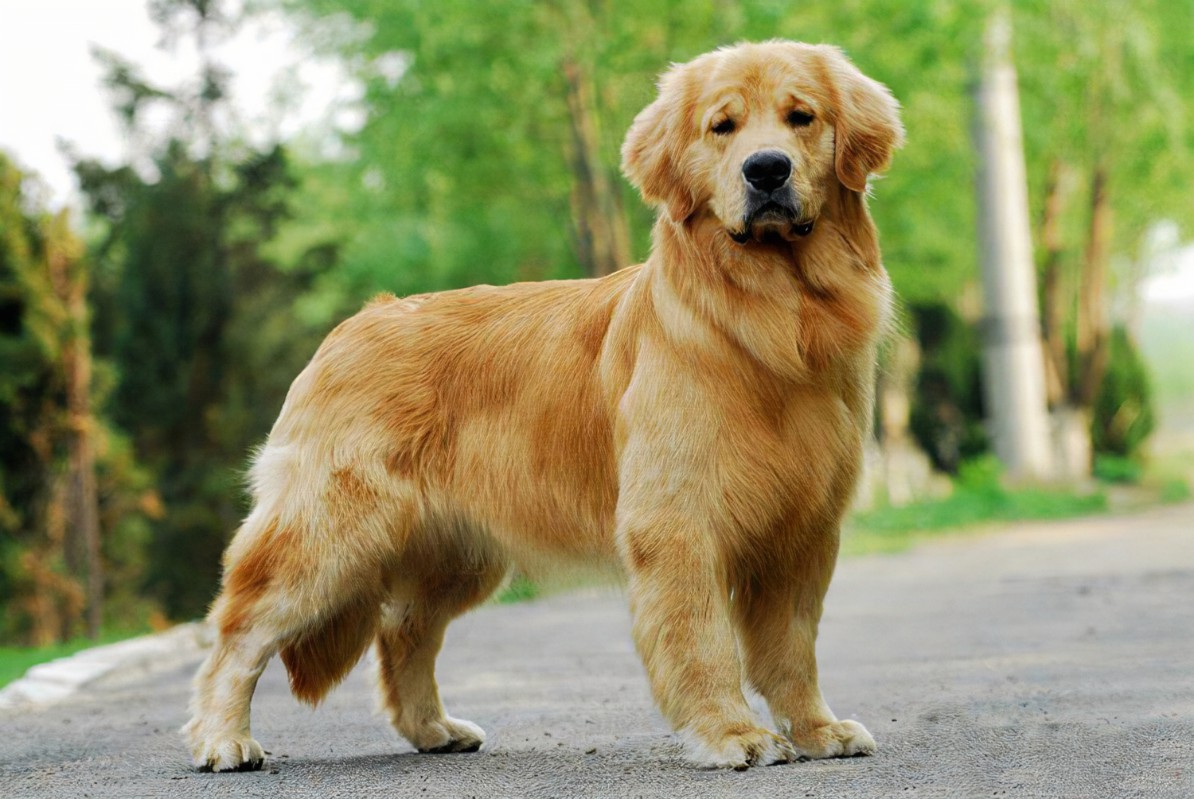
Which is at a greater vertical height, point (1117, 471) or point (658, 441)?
Result: point (658, 441)

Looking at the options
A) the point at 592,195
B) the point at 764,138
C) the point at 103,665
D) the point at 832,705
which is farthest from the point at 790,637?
the point at 592,195

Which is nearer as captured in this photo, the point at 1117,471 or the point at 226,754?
the point at 226,754

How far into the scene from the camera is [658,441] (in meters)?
4.73

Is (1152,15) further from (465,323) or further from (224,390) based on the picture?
(465,323)

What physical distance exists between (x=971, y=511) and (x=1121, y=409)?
10414mm

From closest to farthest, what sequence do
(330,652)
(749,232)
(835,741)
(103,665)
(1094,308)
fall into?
(749,232) → (835,741) → (330,652) → (103,665) → (1094,308)

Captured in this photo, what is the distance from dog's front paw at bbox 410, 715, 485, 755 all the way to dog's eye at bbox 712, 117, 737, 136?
2.34m

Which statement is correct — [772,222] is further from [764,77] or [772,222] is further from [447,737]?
[447,737]

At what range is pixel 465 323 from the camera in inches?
215

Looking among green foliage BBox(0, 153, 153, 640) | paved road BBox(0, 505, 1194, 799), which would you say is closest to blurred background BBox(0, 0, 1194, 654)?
green foliage BBox(0, 153, 153, 640)

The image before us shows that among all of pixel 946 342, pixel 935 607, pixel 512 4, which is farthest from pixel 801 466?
pixel 946 342

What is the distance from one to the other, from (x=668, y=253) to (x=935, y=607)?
5996mm

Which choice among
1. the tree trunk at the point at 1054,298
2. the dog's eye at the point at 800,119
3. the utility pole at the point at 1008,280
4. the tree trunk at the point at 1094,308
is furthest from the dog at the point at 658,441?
the tree trunk at the point at 1094,308

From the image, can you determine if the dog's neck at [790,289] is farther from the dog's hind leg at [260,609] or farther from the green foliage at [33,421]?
the green foliage at [33,421]
